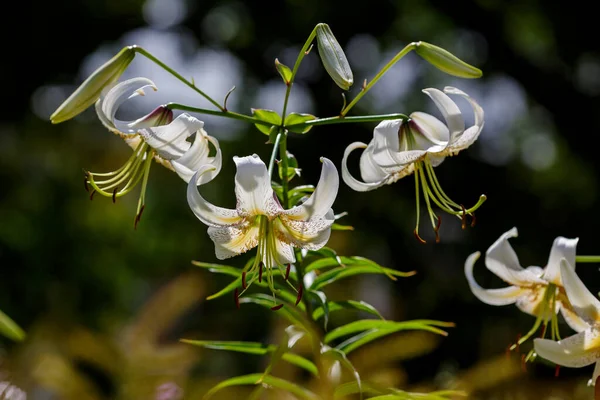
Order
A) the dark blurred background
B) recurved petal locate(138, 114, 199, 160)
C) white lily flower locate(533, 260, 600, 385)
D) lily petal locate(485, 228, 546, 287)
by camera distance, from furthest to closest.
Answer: the dark blurred background
lily petal locate(485, 228, 546, 287)
recurved petal locate(138, 114, 199, 160)
white lily flower locate(533, 260, 600, 385)

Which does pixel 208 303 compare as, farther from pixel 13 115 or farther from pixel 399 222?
pixel 13 115

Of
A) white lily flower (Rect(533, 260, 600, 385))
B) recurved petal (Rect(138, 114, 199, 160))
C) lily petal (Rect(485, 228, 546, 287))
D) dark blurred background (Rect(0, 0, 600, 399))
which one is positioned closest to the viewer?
white lily flower (Rect(533, 260, 600, 385))

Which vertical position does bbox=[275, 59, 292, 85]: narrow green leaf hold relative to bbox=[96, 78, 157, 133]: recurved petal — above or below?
above

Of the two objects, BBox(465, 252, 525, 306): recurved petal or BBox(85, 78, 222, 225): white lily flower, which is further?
BBox(465, 252, 525, 306): recurved petal

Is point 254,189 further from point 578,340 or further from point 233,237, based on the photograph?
point 578,340

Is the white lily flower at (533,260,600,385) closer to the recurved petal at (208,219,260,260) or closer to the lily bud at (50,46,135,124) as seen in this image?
the recurved petal at (208,219,260,260)

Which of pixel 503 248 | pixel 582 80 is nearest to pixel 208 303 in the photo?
pixel 582 80

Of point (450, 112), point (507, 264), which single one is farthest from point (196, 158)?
point (507, 264)

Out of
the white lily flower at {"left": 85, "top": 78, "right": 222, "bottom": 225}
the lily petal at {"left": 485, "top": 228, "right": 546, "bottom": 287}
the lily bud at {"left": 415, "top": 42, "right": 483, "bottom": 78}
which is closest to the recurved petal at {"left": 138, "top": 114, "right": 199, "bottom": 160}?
the white lily flower at {"left": 85, "top": 78, "right": 222, "bottom": 225}
